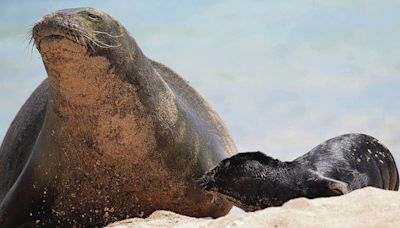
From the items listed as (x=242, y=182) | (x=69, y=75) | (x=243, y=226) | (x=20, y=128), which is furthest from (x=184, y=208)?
(x=243, y=226)

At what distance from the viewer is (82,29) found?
7449mm

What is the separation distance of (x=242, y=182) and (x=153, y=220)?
0.81 meters

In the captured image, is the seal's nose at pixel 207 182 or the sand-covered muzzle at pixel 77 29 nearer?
the sand-covered muzzle at pixel 77 29

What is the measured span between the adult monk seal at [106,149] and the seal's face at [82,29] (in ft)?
0.04

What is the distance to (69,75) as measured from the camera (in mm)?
7609

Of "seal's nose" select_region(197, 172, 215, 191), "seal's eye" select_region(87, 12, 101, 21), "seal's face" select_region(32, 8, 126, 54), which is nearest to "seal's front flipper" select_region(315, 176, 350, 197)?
"seal's nose" select_region(197, 172, 215, 191)

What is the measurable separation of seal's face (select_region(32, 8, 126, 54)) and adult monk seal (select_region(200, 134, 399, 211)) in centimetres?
145

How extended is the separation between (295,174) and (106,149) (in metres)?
1.77

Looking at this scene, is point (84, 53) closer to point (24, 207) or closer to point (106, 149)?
point (106, 149)

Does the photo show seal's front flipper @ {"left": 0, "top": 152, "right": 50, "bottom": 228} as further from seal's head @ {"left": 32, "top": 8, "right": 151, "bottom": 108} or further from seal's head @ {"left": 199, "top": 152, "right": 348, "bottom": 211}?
seal's head @ {"left": 199, "top": 152, "right": 348, "bottom": 211}

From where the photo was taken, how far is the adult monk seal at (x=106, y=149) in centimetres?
780

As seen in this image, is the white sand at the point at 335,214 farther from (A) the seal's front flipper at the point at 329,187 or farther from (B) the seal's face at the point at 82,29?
(B) the seal's face at the point at 82,29

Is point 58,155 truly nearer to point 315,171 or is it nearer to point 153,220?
point 153,220

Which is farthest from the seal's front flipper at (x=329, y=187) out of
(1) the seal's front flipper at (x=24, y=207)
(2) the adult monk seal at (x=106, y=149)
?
(1) the seal's front flipper at (x=24, y=207)
